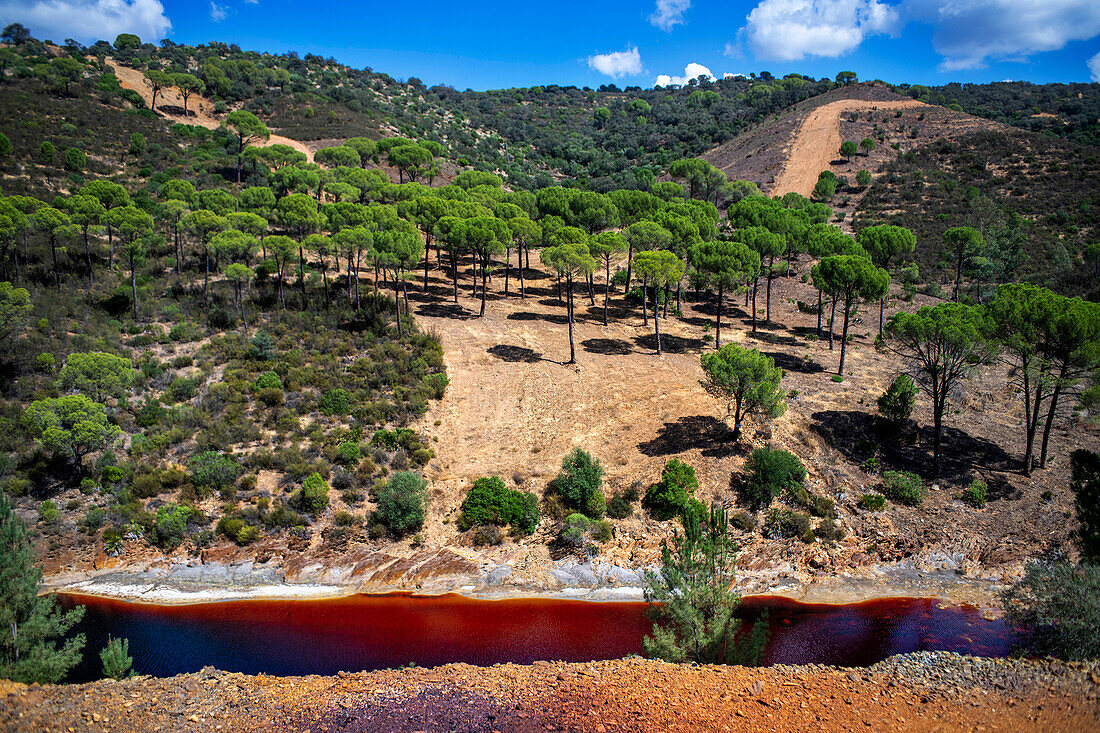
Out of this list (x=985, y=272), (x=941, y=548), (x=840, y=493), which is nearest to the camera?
(x=941, y=548)

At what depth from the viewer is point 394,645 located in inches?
819

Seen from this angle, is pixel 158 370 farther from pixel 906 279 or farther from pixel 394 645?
pixel 906 279

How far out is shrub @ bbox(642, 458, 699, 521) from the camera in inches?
1076

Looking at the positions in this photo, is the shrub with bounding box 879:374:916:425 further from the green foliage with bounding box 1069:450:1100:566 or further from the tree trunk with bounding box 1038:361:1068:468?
the green foliage with bounding box 1069:450:1100:566

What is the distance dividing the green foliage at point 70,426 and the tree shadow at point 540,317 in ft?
91.2

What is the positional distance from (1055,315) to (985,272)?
3381cm

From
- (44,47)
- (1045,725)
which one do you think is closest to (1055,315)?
(1045,725)

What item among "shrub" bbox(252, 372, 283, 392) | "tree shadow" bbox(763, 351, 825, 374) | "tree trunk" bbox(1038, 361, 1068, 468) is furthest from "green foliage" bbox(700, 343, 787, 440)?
"shrub" bbox(252, 372, 283, 392)

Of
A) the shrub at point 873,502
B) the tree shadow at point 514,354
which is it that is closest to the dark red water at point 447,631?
the shrub at point 873,502

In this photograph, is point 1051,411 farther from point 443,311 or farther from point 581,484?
point 443,311

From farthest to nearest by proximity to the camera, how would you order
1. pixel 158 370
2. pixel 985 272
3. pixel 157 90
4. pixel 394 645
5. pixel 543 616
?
pixel 157 90 → pixel 985 272 → pixel 158 370 → pixel 543 616 → pixel 394 645

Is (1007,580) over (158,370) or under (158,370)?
under

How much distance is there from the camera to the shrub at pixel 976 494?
27.2 m

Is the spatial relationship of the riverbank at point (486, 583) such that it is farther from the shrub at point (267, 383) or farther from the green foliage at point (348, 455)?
the shrub at point (267, 383)
